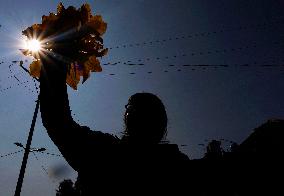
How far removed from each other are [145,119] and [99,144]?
32 centimetres

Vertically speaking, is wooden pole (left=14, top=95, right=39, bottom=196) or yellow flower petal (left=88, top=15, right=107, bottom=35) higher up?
wooden pole (left=14, top=95, right=39, bottom=196)

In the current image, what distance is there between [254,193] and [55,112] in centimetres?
83

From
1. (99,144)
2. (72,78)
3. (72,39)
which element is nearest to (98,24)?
(72,39)

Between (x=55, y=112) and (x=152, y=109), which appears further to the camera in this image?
(x=152, y=109)

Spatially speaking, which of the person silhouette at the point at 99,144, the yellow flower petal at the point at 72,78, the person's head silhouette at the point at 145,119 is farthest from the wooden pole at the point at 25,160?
the yellow flower petal at the point at 72,78

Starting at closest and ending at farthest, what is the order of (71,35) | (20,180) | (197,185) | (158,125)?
(71,35), (197,185), (158,125), (20,180)

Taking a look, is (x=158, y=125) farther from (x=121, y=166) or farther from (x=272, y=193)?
(x=272, y=193)

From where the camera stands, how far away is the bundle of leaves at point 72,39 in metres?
1.21

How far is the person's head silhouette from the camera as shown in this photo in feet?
5.29

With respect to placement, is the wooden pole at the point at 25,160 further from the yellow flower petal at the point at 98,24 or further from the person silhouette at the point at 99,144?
the yellow flower petal at the point at 98,24

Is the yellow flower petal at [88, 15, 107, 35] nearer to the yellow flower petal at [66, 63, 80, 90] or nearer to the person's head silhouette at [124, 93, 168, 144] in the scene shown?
the yellow flower petal at [66, 63, 80, 90]

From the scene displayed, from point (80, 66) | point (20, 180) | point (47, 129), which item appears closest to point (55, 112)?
point (47, 129)

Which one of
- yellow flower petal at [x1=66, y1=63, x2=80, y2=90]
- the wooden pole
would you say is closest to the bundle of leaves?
yellow flower petal at [x1=66, y1=63, x2=80, y2=90]

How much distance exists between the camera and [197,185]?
1.36 metres
